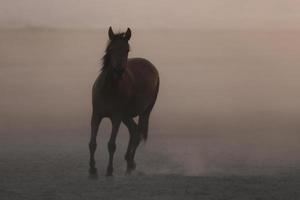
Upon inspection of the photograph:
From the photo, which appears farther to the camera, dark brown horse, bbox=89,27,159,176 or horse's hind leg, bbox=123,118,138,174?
horse's hind leg, bbox=123,118,138,174

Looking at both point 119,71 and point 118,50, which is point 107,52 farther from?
point 119,71

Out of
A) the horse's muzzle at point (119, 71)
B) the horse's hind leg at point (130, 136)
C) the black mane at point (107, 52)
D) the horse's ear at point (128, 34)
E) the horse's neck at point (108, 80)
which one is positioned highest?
the horse's ear at point (128, 34)

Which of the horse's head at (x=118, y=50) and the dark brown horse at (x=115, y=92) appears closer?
the horse's head at (x=118, y=50)

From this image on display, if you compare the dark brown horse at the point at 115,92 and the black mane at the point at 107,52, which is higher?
the black mane at the point at 107,52

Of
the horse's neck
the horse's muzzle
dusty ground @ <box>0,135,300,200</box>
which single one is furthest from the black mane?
dusty ground @ <box>0,135,300,200</box>

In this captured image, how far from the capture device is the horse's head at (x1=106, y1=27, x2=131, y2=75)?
14.2 m

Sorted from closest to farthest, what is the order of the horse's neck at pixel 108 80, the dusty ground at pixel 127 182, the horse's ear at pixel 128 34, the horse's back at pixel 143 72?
the dusty ground at pixel 127 182
the horse's neck at pixel 108 80
the horse's ear at pixel 128 34
the horse's back at pixel 143 72

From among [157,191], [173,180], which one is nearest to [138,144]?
[173,180]

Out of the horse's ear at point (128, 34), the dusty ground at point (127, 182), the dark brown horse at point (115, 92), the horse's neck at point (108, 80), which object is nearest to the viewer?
the dusty ground at point (127, 182)

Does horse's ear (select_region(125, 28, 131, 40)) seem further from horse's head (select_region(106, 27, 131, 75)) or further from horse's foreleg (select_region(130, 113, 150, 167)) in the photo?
horse's foreleg (select_region(130, 113, 150, 167))

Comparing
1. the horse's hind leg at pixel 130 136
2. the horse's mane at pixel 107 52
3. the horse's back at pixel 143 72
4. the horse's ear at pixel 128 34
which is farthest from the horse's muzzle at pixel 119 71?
the horse's hind leg at pixel 130 136

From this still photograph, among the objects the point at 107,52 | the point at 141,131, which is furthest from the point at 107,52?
the point at 141,131

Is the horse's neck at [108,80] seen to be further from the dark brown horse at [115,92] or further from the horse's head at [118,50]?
the horse's head at [118,50]

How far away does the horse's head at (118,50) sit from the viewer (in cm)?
1422
